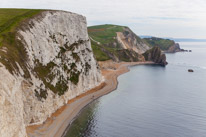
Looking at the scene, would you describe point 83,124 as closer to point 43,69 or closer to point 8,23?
point 43,69

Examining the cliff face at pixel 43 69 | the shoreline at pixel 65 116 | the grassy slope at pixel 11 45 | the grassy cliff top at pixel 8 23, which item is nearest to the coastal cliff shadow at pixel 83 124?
the shoreline at pixel 65 116

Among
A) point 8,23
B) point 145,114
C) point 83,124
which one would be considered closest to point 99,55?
point 8,23

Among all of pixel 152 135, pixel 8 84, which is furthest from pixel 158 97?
pixel 8 84

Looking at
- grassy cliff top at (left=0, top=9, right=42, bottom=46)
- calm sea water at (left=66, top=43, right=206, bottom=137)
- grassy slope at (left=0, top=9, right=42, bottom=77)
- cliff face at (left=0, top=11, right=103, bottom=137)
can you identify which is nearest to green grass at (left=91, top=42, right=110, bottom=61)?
cliff face at (left=0, top=11, right=103, bottom=137)

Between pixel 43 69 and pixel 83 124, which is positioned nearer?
pixel 83 124

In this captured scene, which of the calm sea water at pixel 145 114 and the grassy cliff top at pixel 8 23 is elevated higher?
the grassy cliff top at pixel 8 23

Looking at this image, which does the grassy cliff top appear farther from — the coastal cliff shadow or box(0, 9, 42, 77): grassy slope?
the coastal cliff shadow

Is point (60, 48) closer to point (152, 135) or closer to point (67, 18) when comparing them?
point (67, 18)

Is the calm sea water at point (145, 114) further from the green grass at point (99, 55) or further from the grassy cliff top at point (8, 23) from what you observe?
the green grass at point (99, 55)
